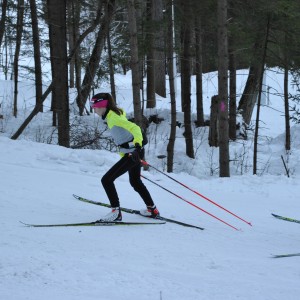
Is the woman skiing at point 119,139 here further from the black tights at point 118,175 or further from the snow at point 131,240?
the snow at point 131,240

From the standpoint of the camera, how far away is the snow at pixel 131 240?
375 cm

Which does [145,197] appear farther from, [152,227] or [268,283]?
[268,283]

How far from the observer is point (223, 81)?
10.5 metres

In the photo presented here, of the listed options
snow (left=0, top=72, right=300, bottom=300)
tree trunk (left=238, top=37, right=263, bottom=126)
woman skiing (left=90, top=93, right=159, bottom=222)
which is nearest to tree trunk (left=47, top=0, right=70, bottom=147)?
snow (left=0, top=72, right=300, bottom=300)

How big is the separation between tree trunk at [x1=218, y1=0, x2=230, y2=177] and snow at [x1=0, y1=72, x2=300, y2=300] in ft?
5.18

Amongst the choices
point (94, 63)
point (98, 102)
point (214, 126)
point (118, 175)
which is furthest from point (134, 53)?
point (94, 63)

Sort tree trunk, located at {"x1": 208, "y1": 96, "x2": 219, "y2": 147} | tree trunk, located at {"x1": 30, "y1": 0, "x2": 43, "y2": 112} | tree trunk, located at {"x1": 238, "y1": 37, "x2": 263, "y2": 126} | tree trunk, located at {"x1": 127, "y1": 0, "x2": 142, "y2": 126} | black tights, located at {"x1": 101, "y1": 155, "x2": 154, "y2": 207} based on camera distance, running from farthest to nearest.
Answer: tree trunk, located at {"x1": 238, "y1": 37, "x2": 263, "y2": 126} < tree trunk, located at {"x1": 30, "y1": 0, "x2": 43, "y2": 112} < tree trunk, located at {"x1": 208, "y1": 96, "x2": 219, "y2": 147} < tree trunk, located at {"x1": 127, "y1": 0, "x2": 142, "y2": 126} < black tights, located at {"x1": 101, "y1": 155, "x2": 154, "y2": 207}

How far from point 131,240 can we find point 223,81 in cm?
634

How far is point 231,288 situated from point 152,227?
2.17 metres

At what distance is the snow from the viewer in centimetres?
375

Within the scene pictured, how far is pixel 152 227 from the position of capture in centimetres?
589

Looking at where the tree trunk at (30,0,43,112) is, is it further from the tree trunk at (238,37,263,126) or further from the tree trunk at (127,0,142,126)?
the tree trunk at (238,37,263,126)

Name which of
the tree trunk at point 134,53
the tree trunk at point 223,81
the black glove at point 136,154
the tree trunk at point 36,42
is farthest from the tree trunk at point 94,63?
the black glove at point 136,154

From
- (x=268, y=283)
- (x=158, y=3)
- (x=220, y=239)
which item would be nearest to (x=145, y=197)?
(x=220, y=239)
